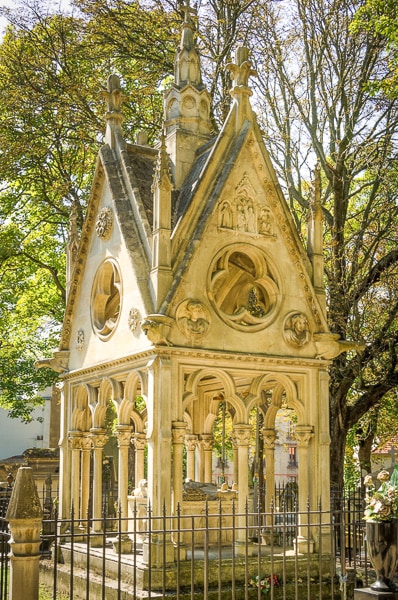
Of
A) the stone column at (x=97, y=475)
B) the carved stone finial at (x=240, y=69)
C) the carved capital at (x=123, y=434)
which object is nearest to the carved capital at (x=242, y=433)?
the carved capital at (x=123, y=434)

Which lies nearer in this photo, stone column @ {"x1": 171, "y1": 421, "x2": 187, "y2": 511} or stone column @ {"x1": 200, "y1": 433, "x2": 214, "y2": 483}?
stone column @ {"x1": 171, "y1": 421, "x2": 187, "y2": 511}

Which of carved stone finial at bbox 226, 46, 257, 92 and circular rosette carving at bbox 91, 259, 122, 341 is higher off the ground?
carved stone finial at bbox 226, 46, 257, 92

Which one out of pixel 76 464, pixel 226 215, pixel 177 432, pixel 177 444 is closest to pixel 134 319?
pixel 177 432

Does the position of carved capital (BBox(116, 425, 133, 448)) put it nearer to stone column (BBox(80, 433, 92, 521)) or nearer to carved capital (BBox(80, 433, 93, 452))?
stone column (BBox(80, 433, 92, 521))

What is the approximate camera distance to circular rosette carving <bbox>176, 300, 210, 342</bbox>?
11.7 m

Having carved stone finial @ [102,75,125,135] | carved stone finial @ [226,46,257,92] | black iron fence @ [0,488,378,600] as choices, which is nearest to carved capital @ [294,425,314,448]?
black iron fence @ [0,488,378,600]

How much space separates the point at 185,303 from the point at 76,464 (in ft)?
13.2

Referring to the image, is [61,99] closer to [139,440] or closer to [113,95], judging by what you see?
[113,95]

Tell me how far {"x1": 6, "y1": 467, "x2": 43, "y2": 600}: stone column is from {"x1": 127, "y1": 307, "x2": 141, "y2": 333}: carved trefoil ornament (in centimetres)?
419

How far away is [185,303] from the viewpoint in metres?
11.8

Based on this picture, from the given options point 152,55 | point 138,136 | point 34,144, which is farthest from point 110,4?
point 138,136

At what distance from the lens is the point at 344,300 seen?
16438 millimetres

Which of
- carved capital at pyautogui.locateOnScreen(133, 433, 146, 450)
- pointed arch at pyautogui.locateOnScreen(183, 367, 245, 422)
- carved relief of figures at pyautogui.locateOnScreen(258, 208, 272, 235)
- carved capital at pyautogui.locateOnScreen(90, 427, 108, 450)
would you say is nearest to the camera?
pointed arch at pyautogui.locateOnScreen(183, 367, 245, 422)

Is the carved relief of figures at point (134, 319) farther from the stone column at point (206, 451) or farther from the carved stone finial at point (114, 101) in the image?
the stone column at point (206, 451)
